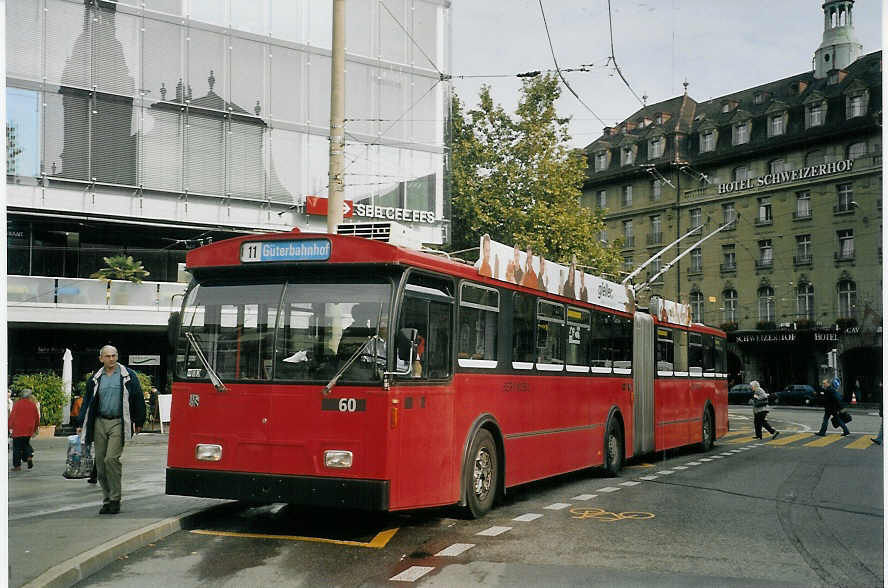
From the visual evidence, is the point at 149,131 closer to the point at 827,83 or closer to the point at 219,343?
the point at 827,83

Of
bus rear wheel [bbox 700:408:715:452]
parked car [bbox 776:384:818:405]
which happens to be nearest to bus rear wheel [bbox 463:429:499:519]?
bus rear wheel [bbox 700:408:715:452]

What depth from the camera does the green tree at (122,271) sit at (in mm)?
29656

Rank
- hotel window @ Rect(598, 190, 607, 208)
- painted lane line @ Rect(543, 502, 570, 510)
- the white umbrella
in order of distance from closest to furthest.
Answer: painted lane line @ Rect(543, 502, 570, 510)
the white umbrella
hotel window @ Rect(598, 190, 607, 208)

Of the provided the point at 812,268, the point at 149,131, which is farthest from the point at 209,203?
the point at 812,268

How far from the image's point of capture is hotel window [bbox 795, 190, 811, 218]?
24962mm

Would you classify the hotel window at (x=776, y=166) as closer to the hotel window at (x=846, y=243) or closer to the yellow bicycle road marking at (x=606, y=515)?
the hotel window at (x=846, y=243)

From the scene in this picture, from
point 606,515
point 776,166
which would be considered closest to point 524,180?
point 776,166

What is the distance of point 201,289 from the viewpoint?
9633 mm

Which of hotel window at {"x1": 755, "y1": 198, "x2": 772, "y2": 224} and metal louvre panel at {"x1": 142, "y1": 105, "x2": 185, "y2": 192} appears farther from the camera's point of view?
metal louvre panel at {"x1": 142, "y1": 105, "x2": 185, "y2": 192}

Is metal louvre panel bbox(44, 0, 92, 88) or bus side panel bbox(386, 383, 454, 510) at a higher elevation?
metal louvre panel bbox(44, 0, 92, 88)

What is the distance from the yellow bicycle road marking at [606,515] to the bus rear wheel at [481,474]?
3.26 feet

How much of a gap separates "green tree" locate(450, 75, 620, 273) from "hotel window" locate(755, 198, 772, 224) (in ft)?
32.7

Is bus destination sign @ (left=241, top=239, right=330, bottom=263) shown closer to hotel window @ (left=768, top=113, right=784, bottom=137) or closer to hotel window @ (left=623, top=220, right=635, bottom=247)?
hotel window @ (left=768, top=113, right=784, bottom=137)

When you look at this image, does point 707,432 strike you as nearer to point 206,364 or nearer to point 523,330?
point 523,330
